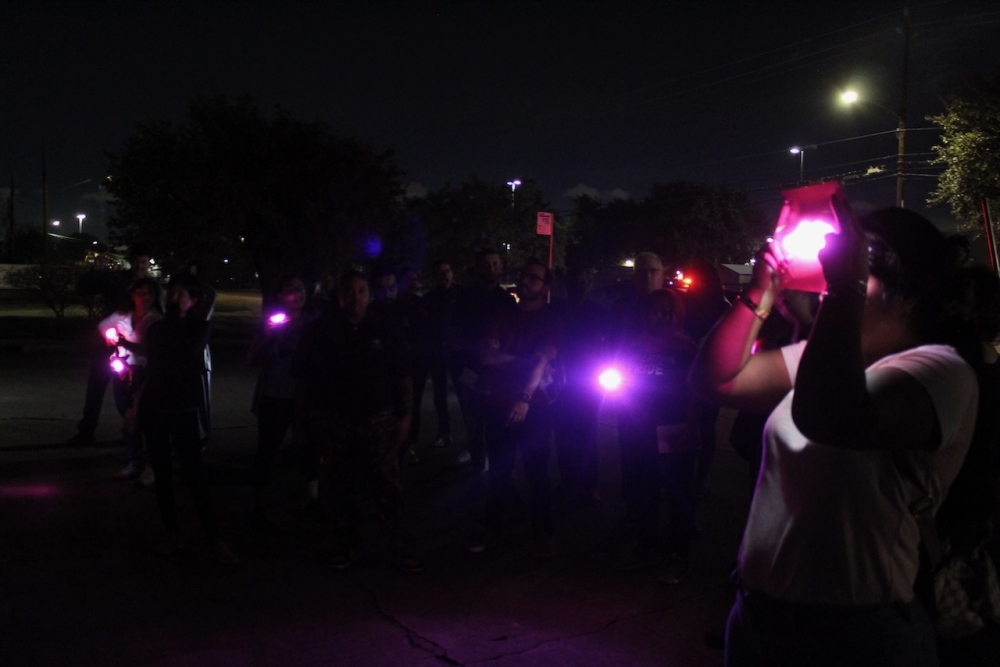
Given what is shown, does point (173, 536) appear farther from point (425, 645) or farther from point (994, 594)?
point (994, 594)

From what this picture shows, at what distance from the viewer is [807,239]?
2004 mm

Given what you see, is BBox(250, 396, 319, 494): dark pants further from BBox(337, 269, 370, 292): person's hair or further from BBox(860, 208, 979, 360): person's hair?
BBox(860, 208, 979, 360): person's hair

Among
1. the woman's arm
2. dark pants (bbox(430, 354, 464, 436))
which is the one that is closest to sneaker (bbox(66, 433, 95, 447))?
dark pants (bbox(430, 354, 464, 436))

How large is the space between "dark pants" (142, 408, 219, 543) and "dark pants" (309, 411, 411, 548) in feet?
2.66

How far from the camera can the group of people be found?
5.96 ft

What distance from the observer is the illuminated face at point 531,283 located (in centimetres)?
630

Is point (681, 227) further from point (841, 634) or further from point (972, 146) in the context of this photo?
point (841, 634)

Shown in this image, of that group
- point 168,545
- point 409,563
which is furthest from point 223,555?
point 409,563

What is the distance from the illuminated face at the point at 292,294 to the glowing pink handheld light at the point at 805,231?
4.89 metres

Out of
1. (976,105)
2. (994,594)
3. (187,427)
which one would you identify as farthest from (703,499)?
(976,105)

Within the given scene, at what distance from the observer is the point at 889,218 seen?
1.92 meters

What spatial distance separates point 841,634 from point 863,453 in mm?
405

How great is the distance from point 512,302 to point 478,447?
141 centimetres

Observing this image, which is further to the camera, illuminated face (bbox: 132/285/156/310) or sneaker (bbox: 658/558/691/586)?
illuminated face (bbox: 132/285/156/310)
